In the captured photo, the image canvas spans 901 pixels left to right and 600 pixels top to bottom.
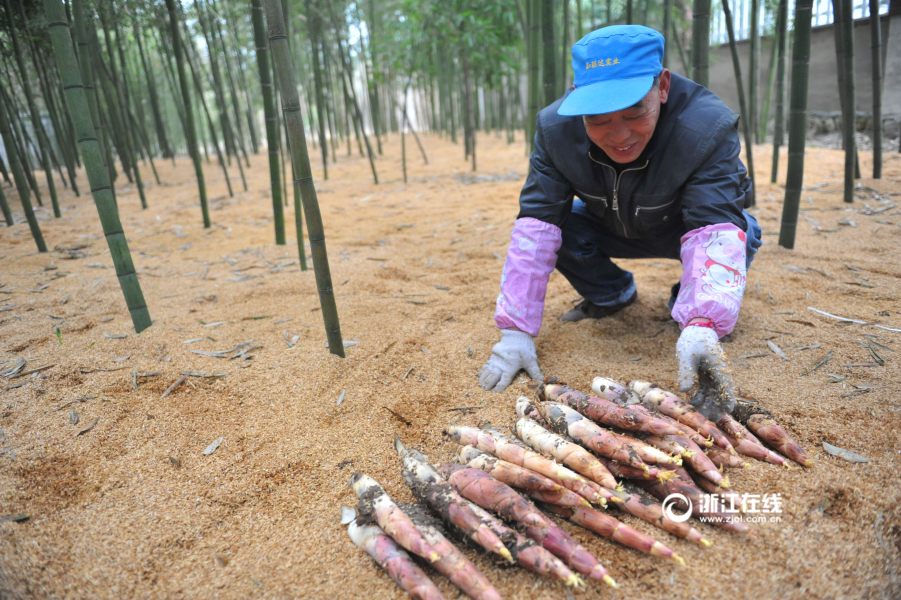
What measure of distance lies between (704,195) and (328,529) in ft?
4.59

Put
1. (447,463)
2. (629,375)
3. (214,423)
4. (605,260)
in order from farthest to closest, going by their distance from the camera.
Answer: (605,260)
(629,375)
(214,423)
(447,463)

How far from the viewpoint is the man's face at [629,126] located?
1396mm

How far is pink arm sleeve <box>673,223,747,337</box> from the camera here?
55.4 inches

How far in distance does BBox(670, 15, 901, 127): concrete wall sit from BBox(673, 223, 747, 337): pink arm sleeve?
19.9 feet

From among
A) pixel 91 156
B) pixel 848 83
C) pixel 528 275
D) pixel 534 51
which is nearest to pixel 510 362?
pixel 528 275

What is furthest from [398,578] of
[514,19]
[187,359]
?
[514,19]

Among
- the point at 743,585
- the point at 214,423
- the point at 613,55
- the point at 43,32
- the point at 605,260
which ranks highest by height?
the point at 43,32

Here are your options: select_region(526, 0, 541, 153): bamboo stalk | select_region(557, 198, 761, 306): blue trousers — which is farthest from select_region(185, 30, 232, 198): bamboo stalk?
select_region(557, 198, 761, 306): blue trousers

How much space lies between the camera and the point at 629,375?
1701 mm

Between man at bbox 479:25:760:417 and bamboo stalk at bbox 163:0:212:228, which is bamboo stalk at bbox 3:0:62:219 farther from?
man at bbox 479:25:760:417

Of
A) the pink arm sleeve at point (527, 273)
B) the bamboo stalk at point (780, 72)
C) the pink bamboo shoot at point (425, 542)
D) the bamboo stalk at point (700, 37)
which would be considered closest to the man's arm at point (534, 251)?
the pink arm sleeve at point (527, 273)

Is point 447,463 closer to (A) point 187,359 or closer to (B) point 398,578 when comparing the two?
(B) point 398,578

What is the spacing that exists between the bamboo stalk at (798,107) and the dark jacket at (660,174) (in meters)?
1.02

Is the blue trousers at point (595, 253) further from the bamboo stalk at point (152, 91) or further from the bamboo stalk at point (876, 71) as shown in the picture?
the bamboo stalk at point (152, 91)
